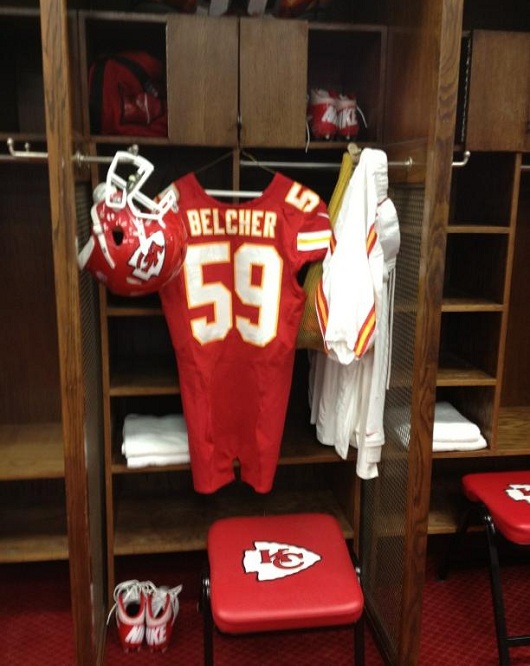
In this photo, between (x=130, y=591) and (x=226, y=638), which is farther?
(x=130, y=591)

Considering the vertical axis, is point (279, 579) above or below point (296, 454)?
below

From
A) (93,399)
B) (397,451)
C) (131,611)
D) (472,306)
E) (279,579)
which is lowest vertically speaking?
(131,611)

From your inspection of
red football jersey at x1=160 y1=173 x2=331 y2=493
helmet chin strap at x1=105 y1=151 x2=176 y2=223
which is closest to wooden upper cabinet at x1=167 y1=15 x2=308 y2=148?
red football jersey at x1=160 y1=173 x2=331 y2=493

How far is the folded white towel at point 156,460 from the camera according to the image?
2.21 metres

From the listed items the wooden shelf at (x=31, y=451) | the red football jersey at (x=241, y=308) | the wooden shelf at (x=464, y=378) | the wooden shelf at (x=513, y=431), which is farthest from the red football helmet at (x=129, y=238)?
the wooden shelf at (x=513, y=431)

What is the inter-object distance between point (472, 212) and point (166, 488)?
1573mm

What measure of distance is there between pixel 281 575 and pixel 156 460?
24.5 inches

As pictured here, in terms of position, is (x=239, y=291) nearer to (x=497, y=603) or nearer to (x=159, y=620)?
(x=159, y=620)

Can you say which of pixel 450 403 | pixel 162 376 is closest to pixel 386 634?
pixel 450 403

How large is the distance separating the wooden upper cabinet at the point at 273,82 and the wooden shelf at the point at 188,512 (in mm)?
1313

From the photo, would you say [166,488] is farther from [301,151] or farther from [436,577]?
[301,151]

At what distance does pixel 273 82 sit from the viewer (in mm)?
2025

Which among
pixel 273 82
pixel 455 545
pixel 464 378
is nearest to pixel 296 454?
pixel 464 378

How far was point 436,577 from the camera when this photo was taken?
259cm
